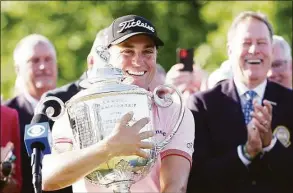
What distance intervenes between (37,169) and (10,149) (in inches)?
81.5

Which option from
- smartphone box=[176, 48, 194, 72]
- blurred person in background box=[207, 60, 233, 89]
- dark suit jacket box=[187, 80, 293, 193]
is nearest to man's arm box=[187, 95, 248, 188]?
dark suit jacket box=[187, 80, 293, 193]

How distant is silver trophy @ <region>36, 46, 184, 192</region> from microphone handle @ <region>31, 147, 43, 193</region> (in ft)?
1.63

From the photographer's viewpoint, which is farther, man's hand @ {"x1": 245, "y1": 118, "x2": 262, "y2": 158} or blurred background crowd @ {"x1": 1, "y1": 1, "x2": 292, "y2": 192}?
blurred background crowd @ {"x1": 1, "y1": 1, "x2": 292, "y2": 192}

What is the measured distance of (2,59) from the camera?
1923 cm

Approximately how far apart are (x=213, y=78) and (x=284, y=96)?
1.35 meters

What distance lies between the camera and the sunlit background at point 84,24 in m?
18.6

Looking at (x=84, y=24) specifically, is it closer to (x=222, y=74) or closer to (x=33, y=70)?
(x=33, y=70)

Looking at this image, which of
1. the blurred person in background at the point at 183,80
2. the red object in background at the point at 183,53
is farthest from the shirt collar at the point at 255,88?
the blurred person in background at the point at 183,80

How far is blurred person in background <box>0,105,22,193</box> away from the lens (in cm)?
741

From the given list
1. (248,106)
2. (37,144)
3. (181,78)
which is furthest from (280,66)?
(37,144)

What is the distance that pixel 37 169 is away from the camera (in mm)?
5562

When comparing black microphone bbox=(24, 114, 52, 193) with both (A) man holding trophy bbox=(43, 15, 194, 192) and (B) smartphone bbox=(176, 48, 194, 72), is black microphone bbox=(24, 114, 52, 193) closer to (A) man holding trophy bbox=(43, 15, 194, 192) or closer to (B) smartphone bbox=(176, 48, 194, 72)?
(A) man holding trophy bbox=(43, 15, 194, 192)

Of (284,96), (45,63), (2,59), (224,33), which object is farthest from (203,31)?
(284,96)

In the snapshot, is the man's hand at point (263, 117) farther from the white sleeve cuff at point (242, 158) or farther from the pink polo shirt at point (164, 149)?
the pink polo shirt at point (164, 149)
